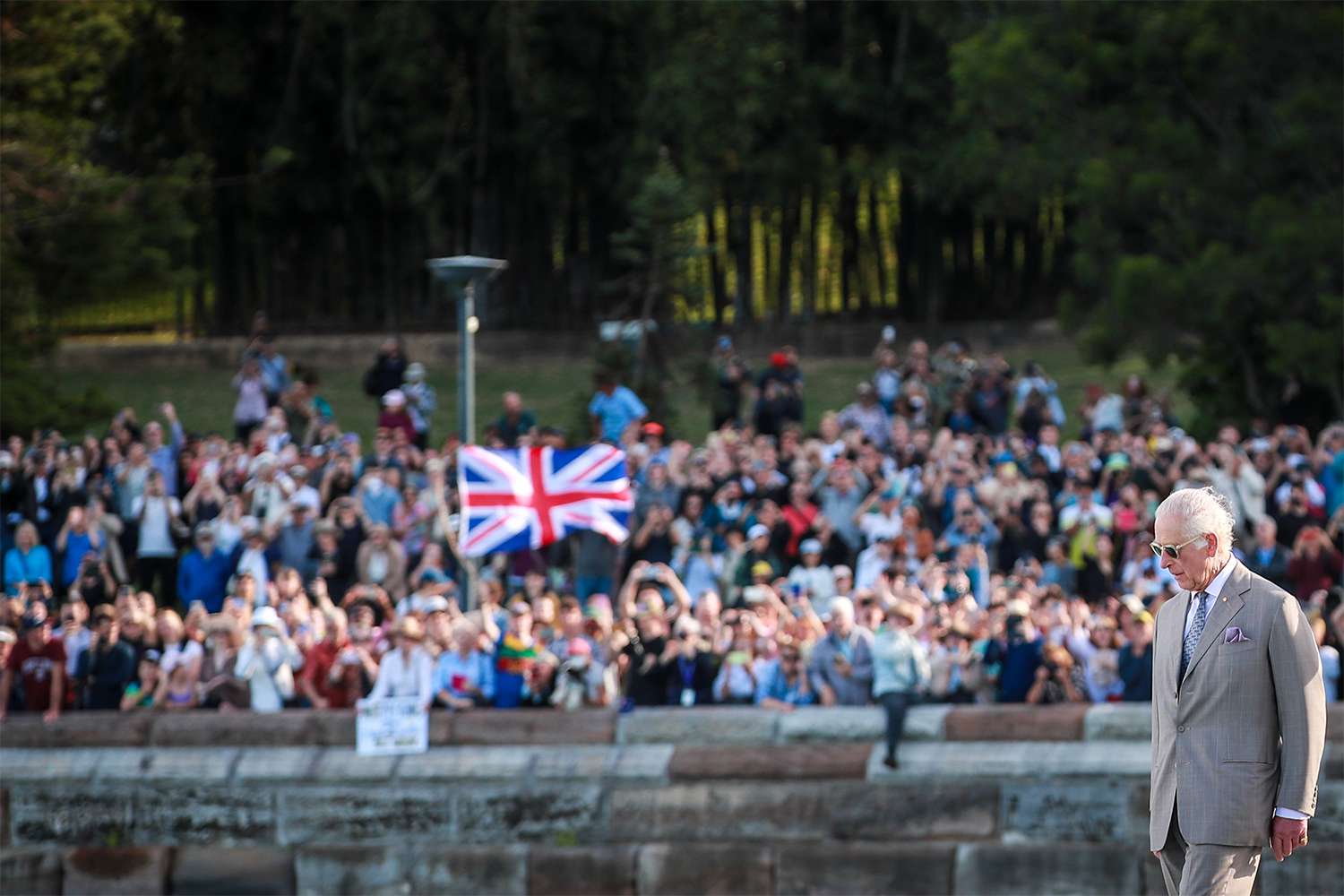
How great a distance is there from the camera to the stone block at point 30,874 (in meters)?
13.6

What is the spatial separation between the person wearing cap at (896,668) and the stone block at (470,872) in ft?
8.33

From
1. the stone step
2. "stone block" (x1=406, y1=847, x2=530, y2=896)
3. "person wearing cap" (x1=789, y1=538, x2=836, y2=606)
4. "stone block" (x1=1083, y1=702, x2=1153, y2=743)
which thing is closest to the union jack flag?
"person wearing cap" (x1=789, y1=538, x2=836, y2=606)


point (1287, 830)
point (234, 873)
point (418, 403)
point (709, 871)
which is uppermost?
point (418, 403)

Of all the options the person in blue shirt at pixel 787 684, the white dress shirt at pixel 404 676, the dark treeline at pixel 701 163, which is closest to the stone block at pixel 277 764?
the white dress shirt at pixel 404 676

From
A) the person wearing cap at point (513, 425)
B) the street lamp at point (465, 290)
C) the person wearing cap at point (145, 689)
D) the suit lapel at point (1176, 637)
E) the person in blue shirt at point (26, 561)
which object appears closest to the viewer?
the suit lapel at point (1176, 637)

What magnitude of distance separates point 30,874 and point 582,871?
376cm

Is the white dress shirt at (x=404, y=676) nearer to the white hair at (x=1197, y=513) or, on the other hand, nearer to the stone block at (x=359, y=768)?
the stone block at (x=359, y=768)

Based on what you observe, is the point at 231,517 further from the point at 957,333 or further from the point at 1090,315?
the point at 957,333

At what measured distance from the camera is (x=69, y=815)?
544 inches

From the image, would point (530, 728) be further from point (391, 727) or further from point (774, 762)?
point (774, 762)

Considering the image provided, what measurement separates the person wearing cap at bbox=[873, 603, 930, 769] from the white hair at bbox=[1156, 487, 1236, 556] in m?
7.24

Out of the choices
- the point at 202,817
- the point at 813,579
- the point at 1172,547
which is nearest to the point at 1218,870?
the point at 1172,547

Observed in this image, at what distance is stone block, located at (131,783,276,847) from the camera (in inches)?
543

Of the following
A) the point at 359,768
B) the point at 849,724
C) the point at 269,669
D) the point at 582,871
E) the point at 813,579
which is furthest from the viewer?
the point at 813,579
